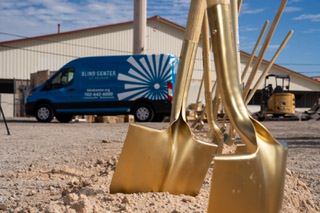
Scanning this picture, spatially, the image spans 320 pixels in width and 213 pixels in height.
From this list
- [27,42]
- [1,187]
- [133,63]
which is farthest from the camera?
[27,42]

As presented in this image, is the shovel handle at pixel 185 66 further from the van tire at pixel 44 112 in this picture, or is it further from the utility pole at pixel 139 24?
the utility pole at pixel 139 24

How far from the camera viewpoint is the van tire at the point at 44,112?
62.3 feet

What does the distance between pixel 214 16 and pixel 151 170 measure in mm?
924

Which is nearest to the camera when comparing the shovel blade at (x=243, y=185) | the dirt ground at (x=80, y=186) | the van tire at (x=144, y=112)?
the shovel blade at (x=243, y=185)

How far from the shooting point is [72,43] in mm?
33000

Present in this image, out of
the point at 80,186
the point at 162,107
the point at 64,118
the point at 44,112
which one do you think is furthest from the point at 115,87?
the point at 80,186

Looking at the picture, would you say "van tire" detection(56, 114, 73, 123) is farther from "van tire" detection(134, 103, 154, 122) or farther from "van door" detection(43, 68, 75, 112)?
"van tire" detection(134, 103, 154, 122)

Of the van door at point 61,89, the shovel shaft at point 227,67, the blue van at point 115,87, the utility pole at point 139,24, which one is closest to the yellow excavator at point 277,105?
the utility pole at point 139,24

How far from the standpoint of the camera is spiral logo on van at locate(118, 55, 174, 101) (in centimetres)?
1744

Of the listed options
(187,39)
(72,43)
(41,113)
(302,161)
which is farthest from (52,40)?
(187,39)

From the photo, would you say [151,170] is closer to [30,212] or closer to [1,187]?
[30,212]

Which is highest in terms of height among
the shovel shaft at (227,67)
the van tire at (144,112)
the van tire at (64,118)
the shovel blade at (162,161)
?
the shovel shaft at (227,67)

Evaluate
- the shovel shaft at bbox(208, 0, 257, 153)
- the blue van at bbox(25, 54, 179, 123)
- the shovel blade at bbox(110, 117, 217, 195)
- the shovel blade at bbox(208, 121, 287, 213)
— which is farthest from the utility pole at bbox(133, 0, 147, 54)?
the shovel blade at bbox(208, 121, 287, 213)

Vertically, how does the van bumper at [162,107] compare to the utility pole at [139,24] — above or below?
below
